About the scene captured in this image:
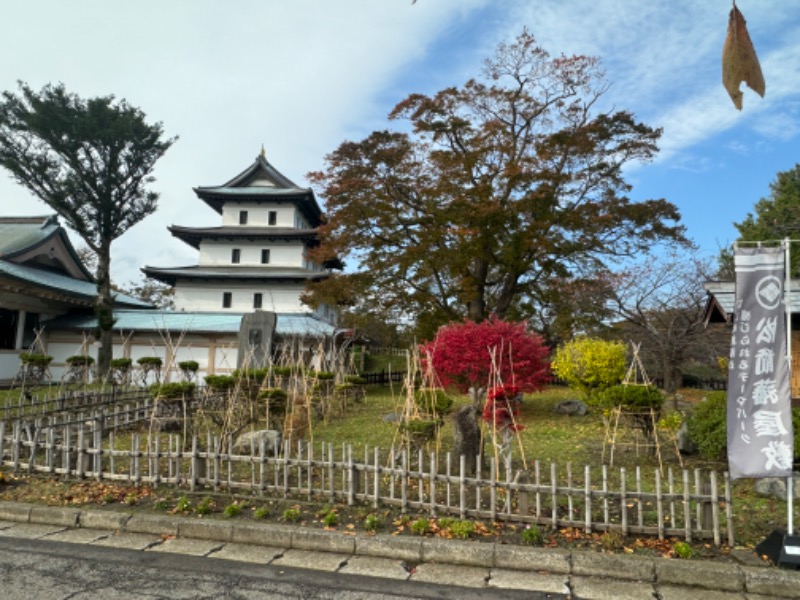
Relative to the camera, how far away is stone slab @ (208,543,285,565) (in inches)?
182

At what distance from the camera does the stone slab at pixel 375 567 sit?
14.2 ft

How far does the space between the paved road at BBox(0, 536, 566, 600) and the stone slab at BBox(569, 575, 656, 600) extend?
9.4 inches

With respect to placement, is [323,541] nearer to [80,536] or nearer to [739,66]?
[80,536]

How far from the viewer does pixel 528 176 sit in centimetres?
1764

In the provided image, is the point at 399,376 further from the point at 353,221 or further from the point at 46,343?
the point at 46,343

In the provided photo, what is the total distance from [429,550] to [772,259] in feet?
13.4

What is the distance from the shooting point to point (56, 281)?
22.9 metres

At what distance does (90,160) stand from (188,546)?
860 inches

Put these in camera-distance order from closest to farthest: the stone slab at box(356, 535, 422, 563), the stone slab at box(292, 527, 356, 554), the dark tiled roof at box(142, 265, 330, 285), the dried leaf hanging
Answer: the dried leaf hanging
the stone slab at box(356, 535, 422, 563)
the stone slab at box(292, 527, 356, 554)
the dark tiled roof at box(142, 265, 330, 285)

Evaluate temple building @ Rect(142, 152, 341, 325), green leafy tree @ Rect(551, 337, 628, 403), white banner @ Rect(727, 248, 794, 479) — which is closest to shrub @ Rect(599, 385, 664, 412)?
white banner @ Rect(727, 248, 794, 479)

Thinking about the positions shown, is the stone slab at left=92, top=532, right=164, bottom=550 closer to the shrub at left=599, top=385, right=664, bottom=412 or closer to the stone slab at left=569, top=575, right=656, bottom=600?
the stone slab at left=569, top=575, right=656, bottom=600

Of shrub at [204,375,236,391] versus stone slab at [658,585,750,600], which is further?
shrub at [204,375,236,391]

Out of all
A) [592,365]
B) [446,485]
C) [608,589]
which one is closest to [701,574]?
[608,589]

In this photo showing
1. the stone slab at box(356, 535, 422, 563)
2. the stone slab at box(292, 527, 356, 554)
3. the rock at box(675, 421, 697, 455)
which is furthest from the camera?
the rock at box(675, 421, 697, 455)
